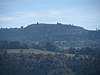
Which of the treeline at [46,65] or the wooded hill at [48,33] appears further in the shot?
the wooded hill at [48,33]

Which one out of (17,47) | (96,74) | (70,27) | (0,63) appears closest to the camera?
(96,74)

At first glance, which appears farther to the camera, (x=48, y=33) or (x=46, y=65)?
(x=48, y=33)

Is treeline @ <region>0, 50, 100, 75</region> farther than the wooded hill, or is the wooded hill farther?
the wooded hill

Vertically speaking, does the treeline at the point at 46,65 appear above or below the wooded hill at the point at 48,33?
below

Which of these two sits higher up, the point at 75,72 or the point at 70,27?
the point at 70,27

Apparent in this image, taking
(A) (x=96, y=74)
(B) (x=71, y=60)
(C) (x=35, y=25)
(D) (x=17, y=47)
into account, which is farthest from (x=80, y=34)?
(A) (x=96, y=74)

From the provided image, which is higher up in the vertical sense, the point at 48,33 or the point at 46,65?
the point at 48,33

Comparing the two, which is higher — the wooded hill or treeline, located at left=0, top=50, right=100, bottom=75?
the wooded hill

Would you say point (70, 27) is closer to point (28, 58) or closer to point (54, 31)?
point (54, 31)
